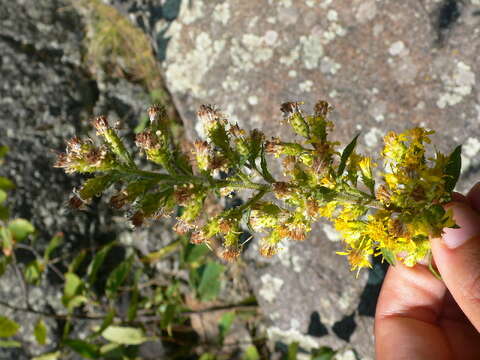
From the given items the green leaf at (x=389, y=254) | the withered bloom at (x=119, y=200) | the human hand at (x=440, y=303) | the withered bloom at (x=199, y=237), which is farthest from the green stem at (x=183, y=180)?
the human hand at (x=440, y=303)

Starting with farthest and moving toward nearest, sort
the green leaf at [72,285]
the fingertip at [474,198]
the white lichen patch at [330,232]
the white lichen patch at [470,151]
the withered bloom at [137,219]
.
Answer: the white lichen patch at [330,232]
the green leaf at [72,285]
the white lichen patch at [470,151]
the fingertip at [474,198]
the withered bloom at [137,219]

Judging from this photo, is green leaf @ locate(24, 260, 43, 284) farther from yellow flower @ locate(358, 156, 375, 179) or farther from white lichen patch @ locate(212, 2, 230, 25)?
yellow flower @ locate(358, 156, 375, 179)

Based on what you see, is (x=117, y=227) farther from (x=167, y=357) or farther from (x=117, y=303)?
(x=167, y=357)

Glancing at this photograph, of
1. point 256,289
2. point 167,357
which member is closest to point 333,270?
point 256,289

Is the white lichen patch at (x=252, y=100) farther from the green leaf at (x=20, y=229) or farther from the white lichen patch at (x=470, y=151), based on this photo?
the green leaf at (x=20, y=229)

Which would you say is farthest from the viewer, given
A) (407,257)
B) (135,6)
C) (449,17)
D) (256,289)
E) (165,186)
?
(135,6)

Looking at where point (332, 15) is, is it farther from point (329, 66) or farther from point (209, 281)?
point (209, 281)

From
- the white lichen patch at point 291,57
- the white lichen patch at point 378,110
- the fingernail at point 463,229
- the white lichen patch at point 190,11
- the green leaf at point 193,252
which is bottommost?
the green leaf at point 193,252
